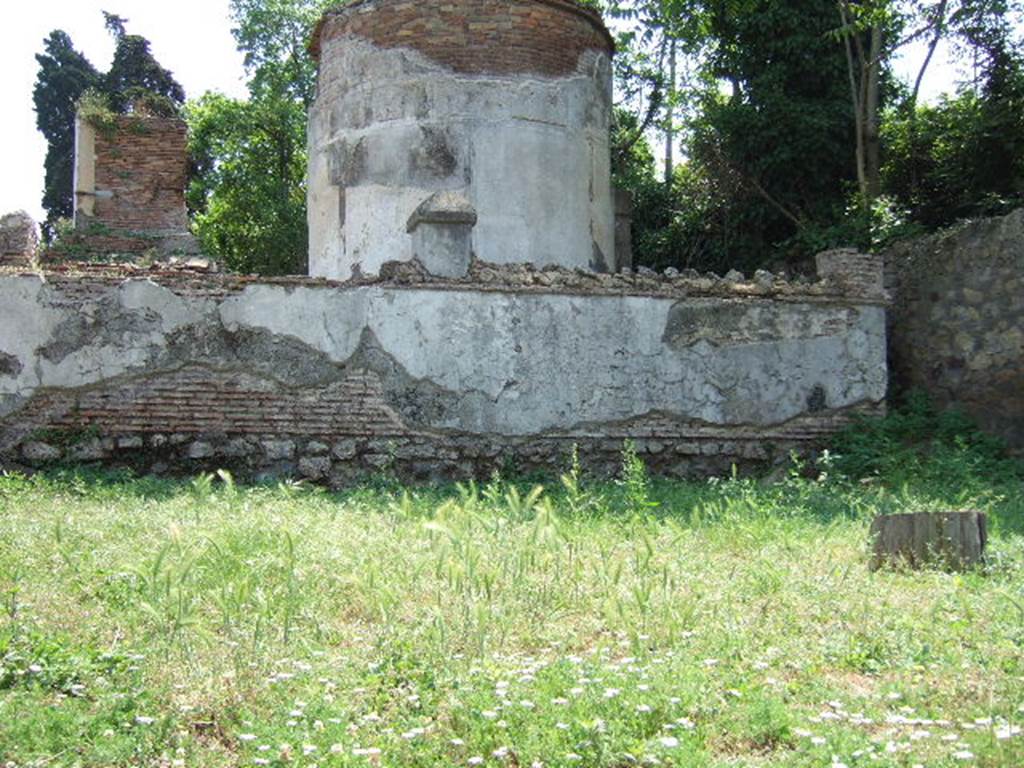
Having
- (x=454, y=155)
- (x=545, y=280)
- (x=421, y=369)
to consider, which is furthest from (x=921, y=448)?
(x=454, y=155)

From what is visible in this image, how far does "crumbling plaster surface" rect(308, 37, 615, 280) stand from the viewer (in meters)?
13.9

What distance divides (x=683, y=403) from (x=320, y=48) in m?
7.86

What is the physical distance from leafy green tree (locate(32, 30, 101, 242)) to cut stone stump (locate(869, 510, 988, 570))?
25.8 m

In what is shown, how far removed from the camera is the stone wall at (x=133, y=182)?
62.2 ft

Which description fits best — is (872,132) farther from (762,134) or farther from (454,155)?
(454,155)

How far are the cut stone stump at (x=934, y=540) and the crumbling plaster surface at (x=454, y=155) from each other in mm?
8478

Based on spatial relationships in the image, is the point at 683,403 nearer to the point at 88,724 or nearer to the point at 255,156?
the point at 88,724

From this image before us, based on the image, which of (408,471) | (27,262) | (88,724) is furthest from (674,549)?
(27,262)

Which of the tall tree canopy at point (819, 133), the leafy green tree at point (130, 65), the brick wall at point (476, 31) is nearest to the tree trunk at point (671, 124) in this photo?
the tall tree canopy at point (819, 133)

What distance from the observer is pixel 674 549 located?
6227mm

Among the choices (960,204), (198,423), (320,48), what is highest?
(320,48)

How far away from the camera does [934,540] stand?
5.91 meters

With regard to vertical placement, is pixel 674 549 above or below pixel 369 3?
below

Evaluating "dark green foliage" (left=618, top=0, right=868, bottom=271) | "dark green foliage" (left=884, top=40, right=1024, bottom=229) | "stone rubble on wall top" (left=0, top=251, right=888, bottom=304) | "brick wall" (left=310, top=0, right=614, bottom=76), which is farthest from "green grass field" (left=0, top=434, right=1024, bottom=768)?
"dark green foliage" (left=618, top=0, right=868, bottom=271)
